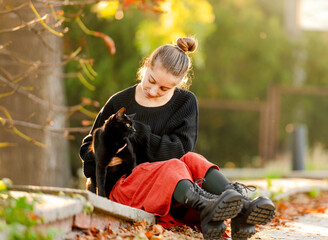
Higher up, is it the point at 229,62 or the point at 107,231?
the point at 229,62

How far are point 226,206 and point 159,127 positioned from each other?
1205mm

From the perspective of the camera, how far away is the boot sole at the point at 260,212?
3.20 meters

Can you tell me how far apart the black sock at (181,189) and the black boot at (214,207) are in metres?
0.05

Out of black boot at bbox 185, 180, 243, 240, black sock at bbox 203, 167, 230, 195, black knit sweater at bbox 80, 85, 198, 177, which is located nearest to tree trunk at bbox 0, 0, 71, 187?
black knit sweater at bbox 80, 85, 198, 177

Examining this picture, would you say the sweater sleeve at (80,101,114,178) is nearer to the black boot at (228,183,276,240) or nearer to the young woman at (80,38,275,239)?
the young woman at (80,38,275,239)

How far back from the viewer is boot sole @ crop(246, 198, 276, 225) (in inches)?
126

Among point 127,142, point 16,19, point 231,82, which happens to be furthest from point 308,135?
point 127,142

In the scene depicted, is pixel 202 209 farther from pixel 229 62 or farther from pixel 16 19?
pixel 229 62

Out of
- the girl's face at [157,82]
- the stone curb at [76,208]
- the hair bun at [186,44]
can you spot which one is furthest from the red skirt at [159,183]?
the hair bun at [186,44]

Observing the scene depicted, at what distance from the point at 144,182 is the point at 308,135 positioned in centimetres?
1183

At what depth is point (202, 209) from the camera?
3203mm

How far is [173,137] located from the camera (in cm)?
402

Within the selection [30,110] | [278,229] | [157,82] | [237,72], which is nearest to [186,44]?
[157,82]

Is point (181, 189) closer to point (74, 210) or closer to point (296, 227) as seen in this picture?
point (74, 210)
